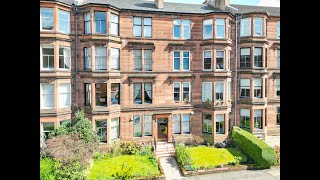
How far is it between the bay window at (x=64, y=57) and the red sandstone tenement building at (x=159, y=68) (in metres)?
0.05

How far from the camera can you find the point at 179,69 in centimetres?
1403

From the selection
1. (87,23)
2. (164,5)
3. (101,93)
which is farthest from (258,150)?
(87,23)

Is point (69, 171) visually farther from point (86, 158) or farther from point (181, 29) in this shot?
point (181, 29)

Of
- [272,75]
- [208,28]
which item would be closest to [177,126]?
[208,28]

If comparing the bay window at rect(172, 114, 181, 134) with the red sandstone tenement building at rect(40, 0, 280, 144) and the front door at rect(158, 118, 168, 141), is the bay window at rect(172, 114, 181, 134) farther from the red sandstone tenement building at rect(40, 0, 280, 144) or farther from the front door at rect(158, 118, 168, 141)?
the front door at rect(158, 118, 168, 141)

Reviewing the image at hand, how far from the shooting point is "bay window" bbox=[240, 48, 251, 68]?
14641 mm

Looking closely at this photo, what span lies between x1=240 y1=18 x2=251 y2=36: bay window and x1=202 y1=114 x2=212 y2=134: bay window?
5984 millimetres

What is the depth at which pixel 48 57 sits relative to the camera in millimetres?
11562

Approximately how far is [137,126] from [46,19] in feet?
25.6
